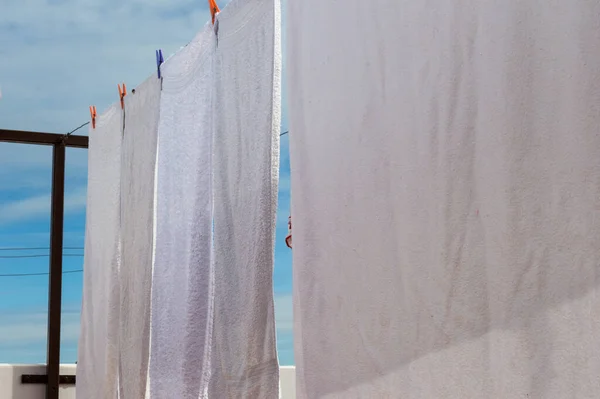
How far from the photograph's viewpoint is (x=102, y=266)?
116 inches

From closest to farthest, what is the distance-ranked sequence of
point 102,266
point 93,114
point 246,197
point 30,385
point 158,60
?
point 246,197 → point 158,60 → point 102,266 → point 93,114 → point 30,385

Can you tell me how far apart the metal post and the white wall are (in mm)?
47

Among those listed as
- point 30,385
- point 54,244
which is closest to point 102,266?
point 54,244

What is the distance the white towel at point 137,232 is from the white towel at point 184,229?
0.04 meters

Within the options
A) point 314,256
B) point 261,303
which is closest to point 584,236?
point 314,256

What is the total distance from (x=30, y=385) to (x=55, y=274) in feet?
1.44

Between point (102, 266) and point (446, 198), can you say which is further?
point (102, 266)

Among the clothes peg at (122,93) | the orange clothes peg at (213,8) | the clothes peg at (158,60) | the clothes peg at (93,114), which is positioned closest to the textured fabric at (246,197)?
the orange clothes peg at (213,8)

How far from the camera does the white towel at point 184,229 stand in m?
2.17

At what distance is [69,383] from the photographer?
11.4ft

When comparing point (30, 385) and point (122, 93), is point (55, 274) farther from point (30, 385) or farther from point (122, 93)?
Answer: point (122, 93)

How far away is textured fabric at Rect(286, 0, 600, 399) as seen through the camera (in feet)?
3.59

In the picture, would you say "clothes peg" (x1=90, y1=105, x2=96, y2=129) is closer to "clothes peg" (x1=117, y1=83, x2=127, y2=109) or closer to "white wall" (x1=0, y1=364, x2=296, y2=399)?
"clothes peg" (x1=117, y1=83, x2=127, y2=109)

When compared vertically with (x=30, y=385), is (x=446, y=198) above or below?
above
